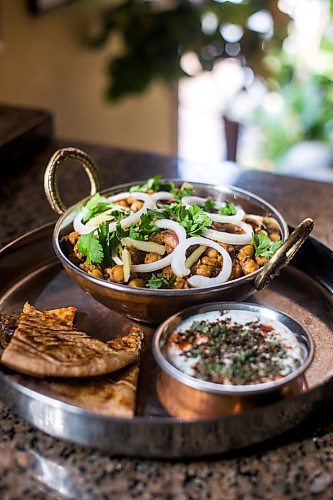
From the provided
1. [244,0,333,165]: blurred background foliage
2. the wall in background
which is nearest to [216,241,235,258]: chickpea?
the wall in background

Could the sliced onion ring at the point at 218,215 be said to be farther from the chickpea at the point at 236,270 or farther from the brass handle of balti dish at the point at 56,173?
the brass handle of balti dish at the point at 56,173

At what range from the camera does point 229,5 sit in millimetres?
2748

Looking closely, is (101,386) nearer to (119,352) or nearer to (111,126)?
(119,352)

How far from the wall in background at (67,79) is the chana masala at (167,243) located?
1438 millimetres

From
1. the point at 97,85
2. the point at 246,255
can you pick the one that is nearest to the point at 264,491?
the point at 246,255

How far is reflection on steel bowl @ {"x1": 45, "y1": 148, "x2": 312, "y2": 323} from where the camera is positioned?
3.75ft

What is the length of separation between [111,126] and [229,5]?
3.17 ft

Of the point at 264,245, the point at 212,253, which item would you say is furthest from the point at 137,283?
the point at 264,245

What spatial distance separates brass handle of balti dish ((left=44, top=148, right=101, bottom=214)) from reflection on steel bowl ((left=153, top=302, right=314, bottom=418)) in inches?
18.1

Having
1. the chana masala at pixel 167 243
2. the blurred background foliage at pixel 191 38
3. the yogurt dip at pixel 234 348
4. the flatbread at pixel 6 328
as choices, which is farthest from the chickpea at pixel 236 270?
the blurred background foliage at pixel 191 38

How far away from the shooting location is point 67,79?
3027 mm

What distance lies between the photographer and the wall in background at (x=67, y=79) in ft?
8.45

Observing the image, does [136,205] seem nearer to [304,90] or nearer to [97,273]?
[97,273]

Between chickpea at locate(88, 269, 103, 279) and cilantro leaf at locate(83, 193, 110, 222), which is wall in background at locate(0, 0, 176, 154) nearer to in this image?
cilantro leaf at locate(83, 193, 110, 222)
